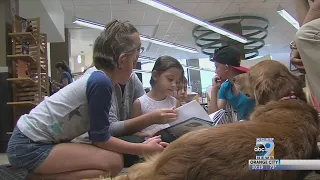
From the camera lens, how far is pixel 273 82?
6.48 ft

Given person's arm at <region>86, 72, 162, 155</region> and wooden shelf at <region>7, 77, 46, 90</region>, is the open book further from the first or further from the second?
wooden shelf at <region>7, 77, 46, 90</region>

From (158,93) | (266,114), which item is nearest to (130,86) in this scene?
(158,93)

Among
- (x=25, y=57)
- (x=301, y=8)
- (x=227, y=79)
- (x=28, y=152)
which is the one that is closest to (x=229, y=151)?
(x=28, y=152)

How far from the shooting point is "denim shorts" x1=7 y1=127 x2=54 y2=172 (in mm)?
1582

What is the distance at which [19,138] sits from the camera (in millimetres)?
1616

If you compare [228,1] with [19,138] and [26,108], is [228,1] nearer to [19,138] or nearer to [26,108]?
[26,108]

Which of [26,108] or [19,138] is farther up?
[19,138]

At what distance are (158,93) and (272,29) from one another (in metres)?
10.1

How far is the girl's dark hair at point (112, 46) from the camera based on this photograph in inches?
69.0

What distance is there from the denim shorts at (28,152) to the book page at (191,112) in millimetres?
682

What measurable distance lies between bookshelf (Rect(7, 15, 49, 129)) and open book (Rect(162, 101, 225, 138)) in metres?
3.97

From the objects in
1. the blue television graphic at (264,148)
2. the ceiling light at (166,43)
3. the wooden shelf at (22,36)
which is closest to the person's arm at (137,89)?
the blue television graphic at (264,148)

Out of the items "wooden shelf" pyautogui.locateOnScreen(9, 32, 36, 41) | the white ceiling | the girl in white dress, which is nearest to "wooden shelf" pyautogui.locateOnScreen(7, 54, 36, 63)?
"wooden shelf" pyautogui.locateOnScreen(9, 32, 36, 41)

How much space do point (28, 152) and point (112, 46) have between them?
25.4 inches
